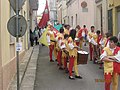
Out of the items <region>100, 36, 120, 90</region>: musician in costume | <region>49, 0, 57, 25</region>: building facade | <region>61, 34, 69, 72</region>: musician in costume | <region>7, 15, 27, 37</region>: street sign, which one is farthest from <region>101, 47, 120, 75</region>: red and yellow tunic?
<region>49, 0, 57, 25</region>: building facade

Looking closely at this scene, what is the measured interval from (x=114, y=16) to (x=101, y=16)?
19.4 feet

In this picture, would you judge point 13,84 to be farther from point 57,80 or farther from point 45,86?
point 57,80

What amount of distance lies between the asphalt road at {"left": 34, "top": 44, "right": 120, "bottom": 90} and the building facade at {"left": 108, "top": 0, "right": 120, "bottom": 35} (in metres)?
7.82

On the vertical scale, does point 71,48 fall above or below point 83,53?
above

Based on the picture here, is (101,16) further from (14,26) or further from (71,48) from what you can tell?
(14,26)

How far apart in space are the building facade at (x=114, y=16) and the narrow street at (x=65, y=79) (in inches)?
308

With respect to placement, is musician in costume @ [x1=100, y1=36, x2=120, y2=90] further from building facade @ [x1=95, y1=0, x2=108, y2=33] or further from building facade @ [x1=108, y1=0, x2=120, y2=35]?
building facade @ [x1=95, y1=0, x2=108, y2=33]

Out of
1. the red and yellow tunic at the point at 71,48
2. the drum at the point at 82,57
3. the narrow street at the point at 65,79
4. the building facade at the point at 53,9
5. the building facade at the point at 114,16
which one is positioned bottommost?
the narrow street at the point at 65,79

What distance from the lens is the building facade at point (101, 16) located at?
2623 cm

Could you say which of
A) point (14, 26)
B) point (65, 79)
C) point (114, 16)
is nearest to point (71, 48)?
point (65, 79)

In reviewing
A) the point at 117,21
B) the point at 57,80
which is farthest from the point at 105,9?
the point at 57,80

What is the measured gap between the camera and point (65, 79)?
1212cm

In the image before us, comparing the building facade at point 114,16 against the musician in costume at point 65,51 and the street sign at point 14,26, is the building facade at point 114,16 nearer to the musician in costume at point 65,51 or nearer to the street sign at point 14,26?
the musician in costume at point 65,51

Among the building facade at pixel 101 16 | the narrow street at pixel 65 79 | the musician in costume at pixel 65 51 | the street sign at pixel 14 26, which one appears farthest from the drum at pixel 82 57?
the building facade at pixel 101 16
